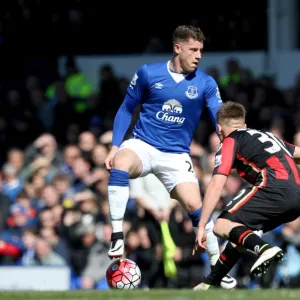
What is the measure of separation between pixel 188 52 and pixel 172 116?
68 centimetres

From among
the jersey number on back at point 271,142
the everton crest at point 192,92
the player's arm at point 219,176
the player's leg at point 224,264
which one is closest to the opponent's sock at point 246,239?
the player's arm at point 219,176

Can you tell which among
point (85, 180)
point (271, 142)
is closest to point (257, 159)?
point (271, 142)

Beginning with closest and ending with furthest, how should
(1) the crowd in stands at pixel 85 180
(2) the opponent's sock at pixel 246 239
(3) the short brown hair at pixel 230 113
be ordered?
(2) the opponent's sock at pixel 246 239
(3) the short brown hair at pixel 230 113
(1) the crowd in stands at pixel 85 180

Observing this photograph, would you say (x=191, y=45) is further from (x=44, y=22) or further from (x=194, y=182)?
(x=44, y=22)

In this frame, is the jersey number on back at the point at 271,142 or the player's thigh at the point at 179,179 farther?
the player's thigh at the point at 179,179

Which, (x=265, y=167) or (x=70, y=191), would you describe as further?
(x=70, y=191)

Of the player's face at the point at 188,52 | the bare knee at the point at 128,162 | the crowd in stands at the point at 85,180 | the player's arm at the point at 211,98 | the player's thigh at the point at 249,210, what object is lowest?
the crowd in stands at the point at 85,180

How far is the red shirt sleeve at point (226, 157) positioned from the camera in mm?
10859

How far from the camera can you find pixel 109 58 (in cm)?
2170

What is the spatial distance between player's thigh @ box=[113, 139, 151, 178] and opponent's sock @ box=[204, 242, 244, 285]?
3.90ft

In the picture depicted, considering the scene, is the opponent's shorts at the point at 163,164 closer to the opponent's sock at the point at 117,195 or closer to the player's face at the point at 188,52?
the opponent's sock at the point at 117,195

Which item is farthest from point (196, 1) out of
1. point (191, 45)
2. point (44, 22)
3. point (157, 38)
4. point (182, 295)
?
point (182, 295)

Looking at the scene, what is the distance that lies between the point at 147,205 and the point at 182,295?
6103mm

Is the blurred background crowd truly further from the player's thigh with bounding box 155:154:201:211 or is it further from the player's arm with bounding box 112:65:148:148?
the player's arm with bounding box 112:65:148:148
